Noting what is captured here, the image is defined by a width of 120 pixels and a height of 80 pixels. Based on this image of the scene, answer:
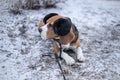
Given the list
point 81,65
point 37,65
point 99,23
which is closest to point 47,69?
point 37,65

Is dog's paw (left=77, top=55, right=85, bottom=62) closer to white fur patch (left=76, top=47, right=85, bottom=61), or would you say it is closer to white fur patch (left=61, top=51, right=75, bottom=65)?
white fur patch (left=76, top=47, right=85, bottom=61)

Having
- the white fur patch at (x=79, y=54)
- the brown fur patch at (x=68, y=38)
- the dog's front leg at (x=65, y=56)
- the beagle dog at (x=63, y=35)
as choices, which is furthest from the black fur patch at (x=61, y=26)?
the white fur patch at (x=79, y=54)

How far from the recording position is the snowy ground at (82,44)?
10.6ft

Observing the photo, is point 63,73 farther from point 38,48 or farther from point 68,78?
point 38,48

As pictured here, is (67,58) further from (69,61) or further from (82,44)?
(82,44)

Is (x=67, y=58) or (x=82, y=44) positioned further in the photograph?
(x=82, y=44)

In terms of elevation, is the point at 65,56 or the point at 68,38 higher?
the point at 68,38

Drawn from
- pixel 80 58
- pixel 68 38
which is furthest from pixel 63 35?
pixel 80 58

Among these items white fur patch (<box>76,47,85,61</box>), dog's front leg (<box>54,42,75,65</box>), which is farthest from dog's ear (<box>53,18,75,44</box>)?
white fur patch (<box>76,47,85,61</box>)

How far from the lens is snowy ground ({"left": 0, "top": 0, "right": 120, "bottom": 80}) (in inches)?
127

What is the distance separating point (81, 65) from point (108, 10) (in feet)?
6.37

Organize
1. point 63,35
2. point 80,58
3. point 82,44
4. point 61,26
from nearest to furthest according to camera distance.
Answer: point 61,26
point 63,35
point 80,58
point 82,44

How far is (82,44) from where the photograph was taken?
386cm

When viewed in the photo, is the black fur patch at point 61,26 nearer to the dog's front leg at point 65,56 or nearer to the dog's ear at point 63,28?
the dog's ear at point 63,28
